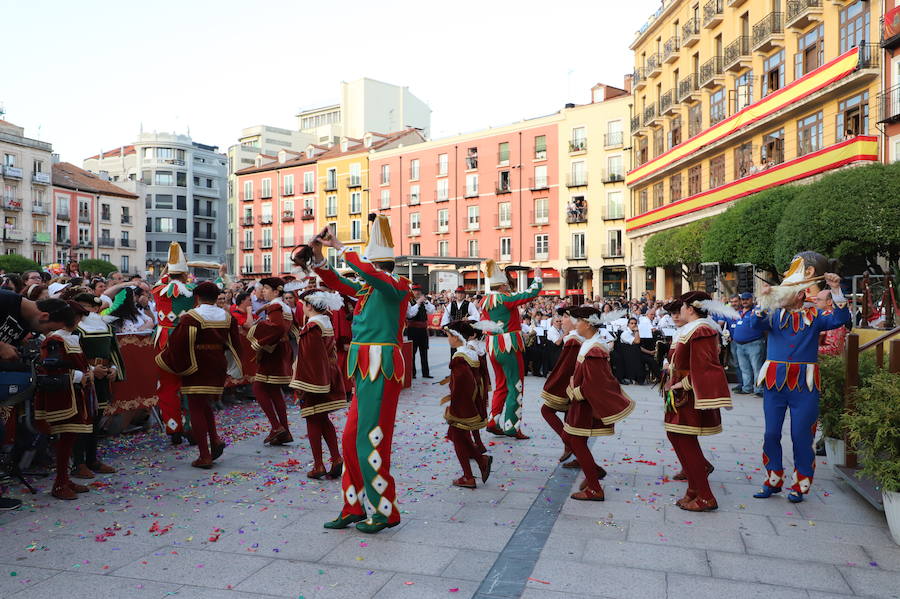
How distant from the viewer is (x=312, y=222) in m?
58.9

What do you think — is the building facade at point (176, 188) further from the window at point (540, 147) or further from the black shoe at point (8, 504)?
the black shoe at point (8, 504)

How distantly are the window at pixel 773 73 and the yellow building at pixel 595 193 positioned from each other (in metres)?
14.0

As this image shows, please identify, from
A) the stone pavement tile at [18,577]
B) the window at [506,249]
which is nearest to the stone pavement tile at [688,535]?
the stone pavement tile at [18,577]

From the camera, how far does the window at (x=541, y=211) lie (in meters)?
46.2

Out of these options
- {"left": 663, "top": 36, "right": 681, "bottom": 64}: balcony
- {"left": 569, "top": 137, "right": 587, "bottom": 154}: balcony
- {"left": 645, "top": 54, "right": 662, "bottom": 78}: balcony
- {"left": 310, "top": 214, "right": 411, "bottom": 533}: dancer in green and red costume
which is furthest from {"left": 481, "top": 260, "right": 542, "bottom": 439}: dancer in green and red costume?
{"left": 569, "top": 137, "right": 587, "bottom": 154}: balcony

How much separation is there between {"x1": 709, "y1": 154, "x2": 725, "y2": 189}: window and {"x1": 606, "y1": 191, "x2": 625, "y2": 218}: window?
11.4 m

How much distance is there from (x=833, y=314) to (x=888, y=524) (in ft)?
5.63

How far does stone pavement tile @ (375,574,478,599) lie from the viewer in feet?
13.1

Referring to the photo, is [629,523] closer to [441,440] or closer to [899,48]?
[441,440]

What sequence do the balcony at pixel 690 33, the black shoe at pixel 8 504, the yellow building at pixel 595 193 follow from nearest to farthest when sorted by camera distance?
the black shoe at pixel 8 504, the balcony at pixel 690 33, the yellow building at pixel 595 193

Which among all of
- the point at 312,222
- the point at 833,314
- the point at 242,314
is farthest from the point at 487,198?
the point at 833,314

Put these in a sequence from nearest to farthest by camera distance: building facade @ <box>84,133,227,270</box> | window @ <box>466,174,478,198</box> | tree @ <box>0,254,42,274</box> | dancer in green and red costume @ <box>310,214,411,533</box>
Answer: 1. dancer in green and red costume @ <box>310,214,411,533</box>
2. tree @ <box>0,254,42,274</box>
3. window @ <box>466,174,478,198</box>
4. building facade @ <box>84,133,227,270</box>

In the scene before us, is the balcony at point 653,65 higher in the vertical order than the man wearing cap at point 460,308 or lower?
higher

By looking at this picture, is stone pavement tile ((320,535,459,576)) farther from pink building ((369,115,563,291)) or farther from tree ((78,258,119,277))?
tree ((78,258,119,277))
